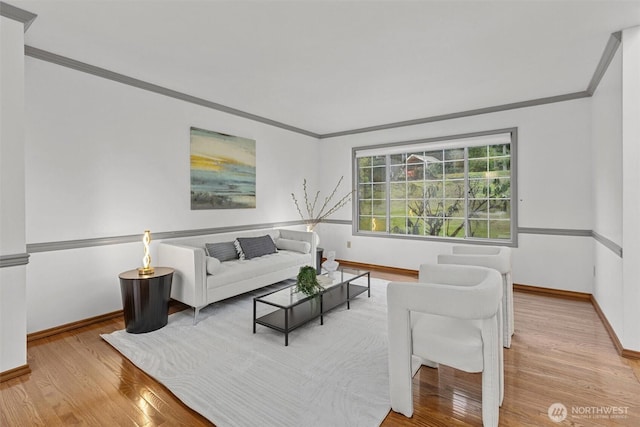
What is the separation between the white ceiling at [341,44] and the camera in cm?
229

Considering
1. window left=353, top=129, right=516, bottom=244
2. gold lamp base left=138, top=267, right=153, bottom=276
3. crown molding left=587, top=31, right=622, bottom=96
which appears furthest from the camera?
window left=353, top=129, right=516, bottom=244

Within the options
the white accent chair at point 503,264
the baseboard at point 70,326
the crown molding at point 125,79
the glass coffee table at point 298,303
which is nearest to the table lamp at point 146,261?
the baseboard at point 70,326

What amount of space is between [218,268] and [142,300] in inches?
30.9

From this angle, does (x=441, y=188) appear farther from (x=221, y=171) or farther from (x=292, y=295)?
(x=221, y=171)

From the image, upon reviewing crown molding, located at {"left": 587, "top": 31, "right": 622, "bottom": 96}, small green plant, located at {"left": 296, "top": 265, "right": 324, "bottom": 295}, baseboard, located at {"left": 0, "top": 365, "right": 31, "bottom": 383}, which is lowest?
baseboard, located at {"left": 0, "top": 365, "right": 31, "bottom": 383}

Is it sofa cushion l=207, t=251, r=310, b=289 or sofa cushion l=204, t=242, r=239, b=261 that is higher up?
sofa cushion l=204, t=242, r=239, b=261

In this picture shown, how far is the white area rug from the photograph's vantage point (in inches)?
73.7

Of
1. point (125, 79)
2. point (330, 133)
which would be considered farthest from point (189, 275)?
point (330, 133)

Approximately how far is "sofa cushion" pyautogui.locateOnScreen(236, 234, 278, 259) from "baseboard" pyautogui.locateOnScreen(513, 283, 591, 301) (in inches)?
139

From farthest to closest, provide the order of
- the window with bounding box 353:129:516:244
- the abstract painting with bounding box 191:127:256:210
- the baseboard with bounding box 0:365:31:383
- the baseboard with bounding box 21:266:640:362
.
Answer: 1. the window with bounding box 353:129:516:244
2. the abstract painting with bounding box 191:127:256:210
3. the baseboard with bounding box 21:266:640:362
4. the baseboard with bounding box 0:365:31:383

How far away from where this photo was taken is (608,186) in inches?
122

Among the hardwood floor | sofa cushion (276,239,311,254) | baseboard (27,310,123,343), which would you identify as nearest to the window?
sofa cushion (276,239,311,254)

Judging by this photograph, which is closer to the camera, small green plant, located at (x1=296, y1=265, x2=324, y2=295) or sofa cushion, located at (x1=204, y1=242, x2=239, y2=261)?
small green plant, located at (x1=296, y1=265, x2=324, y2=295)

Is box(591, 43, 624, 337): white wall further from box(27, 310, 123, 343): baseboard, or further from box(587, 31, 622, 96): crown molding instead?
box(27, 310, 123, 343): baseboard
